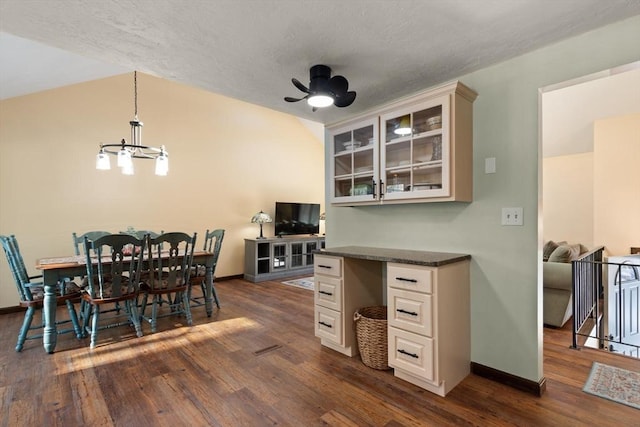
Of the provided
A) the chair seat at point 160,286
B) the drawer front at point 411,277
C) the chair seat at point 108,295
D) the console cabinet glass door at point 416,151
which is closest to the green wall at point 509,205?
the console cabinet glass door at point 416,151

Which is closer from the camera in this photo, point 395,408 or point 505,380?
point 395,408

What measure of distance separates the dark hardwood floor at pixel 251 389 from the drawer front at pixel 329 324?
0.47 ft

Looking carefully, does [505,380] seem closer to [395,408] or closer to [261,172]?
[395,408]

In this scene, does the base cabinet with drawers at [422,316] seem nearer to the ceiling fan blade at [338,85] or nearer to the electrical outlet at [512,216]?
the electrical outlet at [512,216]

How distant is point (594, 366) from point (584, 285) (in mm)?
1470

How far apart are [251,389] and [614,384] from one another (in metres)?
2.46

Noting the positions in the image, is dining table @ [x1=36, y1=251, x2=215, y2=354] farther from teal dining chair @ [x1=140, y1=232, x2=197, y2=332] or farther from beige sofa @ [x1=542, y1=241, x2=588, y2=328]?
beige sofa @ [x1=542, y1=241, x2=588, y2=328]

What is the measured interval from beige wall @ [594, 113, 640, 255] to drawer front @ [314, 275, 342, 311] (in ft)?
15.7

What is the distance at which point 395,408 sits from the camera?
6.17 ft

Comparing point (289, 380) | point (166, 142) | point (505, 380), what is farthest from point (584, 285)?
point (166, 142)

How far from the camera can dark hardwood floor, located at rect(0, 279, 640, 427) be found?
180cm

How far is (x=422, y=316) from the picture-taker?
2.03 meters

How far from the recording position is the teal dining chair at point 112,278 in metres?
2.83

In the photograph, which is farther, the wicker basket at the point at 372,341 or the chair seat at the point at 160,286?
the chair seat at the point at 160,286
